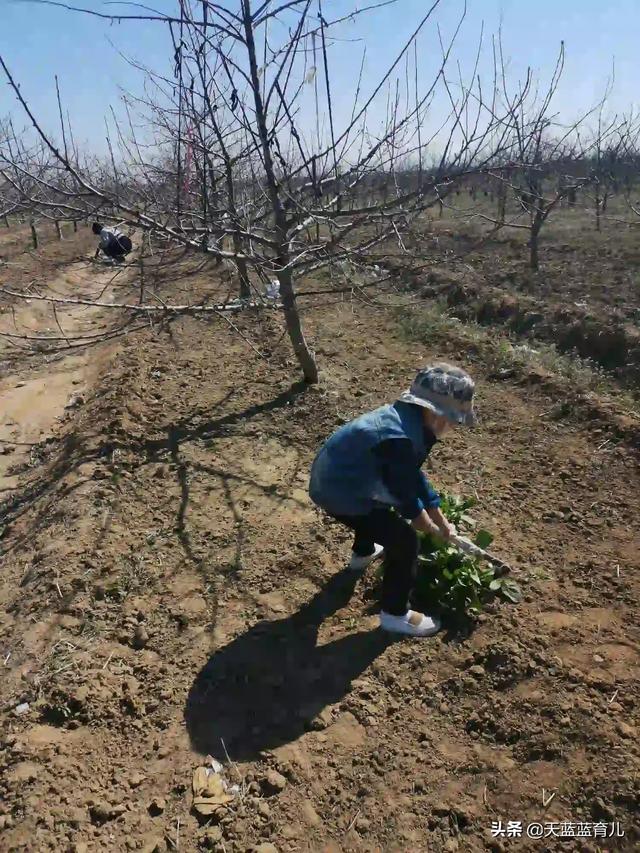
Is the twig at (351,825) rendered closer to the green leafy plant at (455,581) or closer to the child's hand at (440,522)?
the green leafy plant at (455,581)

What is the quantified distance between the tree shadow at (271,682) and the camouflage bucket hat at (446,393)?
105 centimetres

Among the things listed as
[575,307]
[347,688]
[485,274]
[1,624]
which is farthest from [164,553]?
[485,274]

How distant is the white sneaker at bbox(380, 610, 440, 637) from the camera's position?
245 cm

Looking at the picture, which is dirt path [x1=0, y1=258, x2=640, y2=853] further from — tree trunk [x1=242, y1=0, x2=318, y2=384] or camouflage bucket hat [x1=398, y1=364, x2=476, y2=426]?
camouflage bucket hat [x1=398, y1=364, x2=476, y2=426]

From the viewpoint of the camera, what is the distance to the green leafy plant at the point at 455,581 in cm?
253

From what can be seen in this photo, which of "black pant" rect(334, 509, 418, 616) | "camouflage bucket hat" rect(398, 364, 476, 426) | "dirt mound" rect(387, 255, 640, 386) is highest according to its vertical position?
"camouflage bucket hat" rect(398, 364, 476, 426)

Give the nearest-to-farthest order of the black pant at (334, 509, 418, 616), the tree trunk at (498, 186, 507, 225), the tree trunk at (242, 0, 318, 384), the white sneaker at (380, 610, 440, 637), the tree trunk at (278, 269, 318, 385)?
the black pant at (334, 509, 418, 616) → the white sneaker at (380, 610, 440, 637) → the tree trunk at (242, 0, 318, 384) → the tree trunk at (278, 269, 318, 385) → the tree trunk at (498, 186, 507, 225)

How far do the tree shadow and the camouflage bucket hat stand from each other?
1045 millimetres

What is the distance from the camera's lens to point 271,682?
2.37 m

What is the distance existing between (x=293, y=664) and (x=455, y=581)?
77 cm

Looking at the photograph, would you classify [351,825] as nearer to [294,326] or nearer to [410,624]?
[410,624]

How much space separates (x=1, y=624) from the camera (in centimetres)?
284

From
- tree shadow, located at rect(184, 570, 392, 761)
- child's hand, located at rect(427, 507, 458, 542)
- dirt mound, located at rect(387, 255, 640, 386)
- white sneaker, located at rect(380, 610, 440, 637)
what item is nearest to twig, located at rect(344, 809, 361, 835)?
tree shadow, located at rect(184, 570, 392, 761)

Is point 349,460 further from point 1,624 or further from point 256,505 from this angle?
point 1,624
